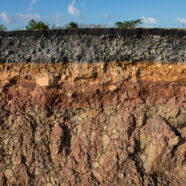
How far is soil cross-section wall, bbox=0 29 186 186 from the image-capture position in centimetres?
331

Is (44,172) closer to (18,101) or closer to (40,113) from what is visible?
(40,113)

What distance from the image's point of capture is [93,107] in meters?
3.58

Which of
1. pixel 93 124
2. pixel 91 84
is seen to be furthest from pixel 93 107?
pixel 91 84

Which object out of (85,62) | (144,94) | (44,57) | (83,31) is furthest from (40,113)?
(144,94)

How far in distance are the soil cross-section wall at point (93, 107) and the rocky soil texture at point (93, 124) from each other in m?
0.02

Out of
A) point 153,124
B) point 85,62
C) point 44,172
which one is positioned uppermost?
point 85,62

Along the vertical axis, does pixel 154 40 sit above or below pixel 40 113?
above

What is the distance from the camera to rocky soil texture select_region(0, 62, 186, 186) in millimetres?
3357

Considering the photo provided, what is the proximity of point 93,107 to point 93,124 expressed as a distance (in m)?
0.31

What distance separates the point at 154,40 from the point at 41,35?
195cm

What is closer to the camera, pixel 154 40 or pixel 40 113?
pixel 154 40

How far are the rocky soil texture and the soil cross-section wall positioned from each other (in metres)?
0.02

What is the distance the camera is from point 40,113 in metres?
3.58

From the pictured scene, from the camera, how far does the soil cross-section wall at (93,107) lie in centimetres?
331
